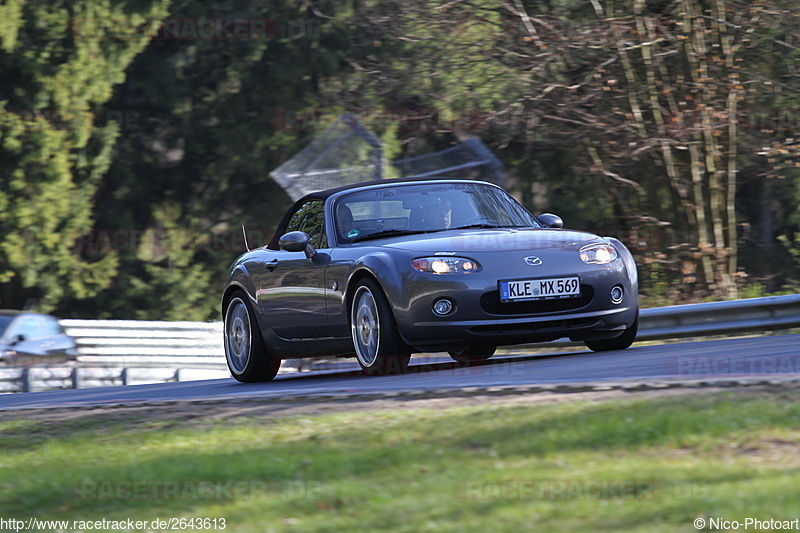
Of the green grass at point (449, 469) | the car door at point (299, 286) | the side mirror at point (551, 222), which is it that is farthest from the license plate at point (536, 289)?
the green grass at point (449, 469)

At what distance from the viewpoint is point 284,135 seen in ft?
119

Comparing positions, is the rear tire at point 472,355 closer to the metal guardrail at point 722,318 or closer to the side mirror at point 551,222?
the side mirror at point 551,222

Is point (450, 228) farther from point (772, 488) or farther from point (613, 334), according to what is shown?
point (772, 488)

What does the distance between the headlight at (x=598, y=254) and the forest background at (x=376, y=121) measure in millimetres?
7890

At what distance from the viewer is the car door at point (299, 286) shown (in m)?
10.6

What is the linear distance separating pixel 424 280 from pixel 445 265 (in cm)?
18

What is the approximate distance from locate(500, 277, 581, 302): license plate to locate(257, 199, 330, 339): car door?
1628 millimetres

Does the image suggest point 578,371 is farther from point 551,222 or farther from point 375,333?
point 551,222

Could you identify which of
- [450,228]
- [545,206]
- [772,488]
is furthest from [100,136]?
[772,488]

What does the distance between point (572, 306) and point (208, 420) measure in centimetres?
304

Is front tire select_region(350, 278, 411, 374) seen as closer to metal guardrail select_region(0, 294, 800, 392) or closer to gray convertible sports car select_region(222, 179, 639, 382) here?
gray convertible sports car select_region(222, 179, 639, 382)

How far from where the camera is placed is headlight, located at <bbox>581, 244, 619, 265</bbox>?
32.1ft

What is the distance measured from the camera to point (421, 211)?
34.7 feet

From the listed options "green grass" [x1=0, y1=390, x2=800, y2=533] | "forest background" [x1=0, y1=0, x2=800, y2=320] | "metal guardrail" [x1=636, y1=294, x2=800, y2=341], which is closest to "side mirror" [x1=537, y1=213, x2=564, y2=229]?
"metal guardrail" [x1=636, y1=294, x2=800, y2=341]
